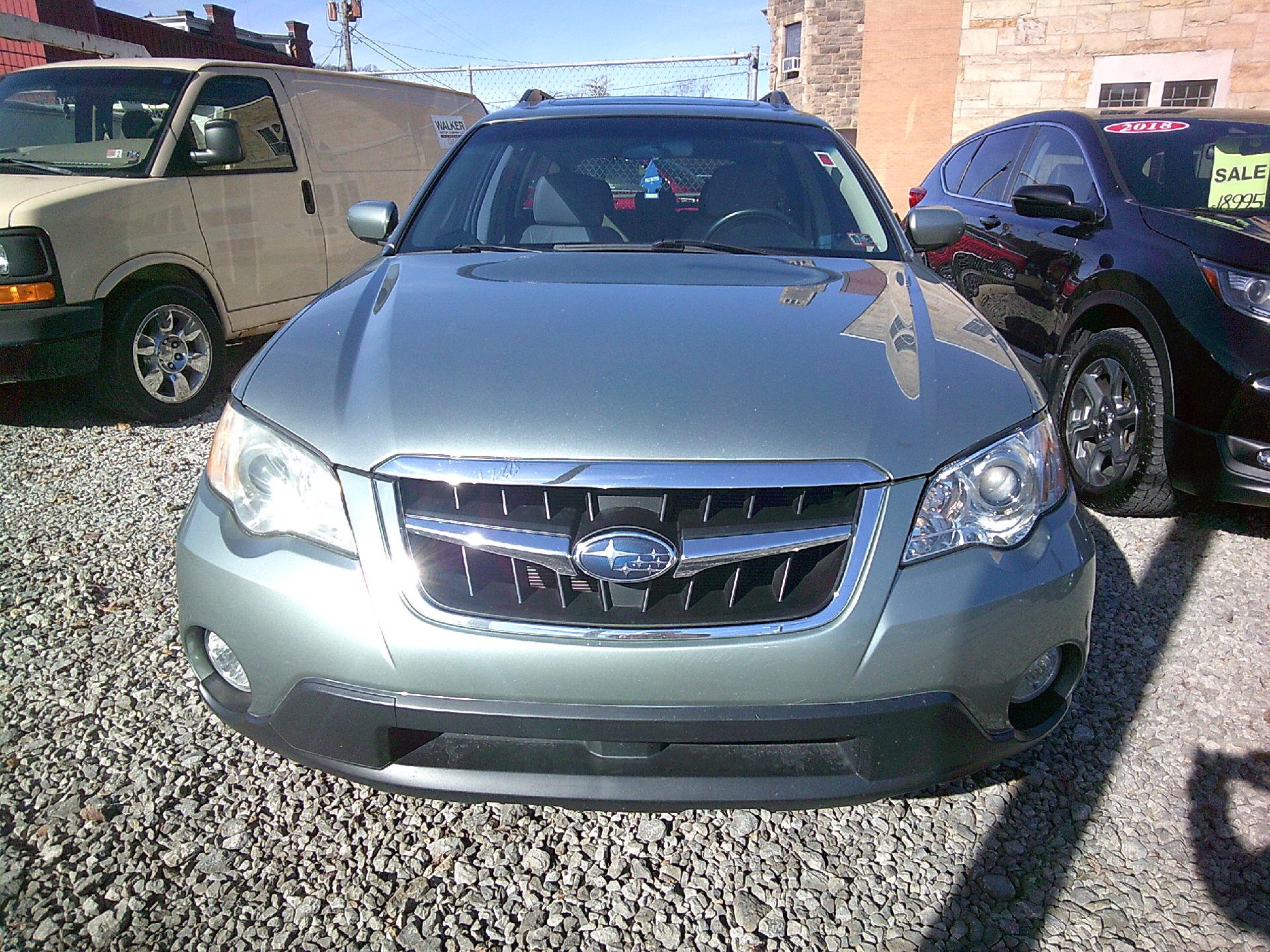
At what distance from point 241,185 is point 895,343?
15.0 ft

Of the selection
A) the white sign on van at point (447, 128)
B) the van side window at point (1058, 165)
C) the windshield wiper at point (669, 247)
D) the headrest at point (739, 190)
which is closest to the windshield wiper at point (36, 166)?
the white sign on van at point (447, 128)

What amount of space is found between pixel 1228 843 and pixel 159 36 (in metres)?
20.6

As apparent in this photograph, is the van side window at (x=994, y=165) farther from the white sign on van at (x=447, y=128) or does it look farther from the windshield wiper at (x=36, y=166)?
the windshield wiper at (x=36, y=166)

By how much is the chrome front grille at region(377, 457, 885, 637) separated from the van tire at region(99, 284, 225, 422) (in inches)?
144

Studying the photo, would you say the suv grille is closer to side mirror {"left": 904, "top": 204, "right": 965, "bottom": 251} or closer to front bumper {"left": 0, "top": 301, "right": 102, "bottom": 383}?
side mirror {"left": 904, "top": 204, "right": 965, "bottom": 251}

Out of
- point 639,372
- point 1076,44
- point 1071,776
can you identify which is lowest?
point 1071,776

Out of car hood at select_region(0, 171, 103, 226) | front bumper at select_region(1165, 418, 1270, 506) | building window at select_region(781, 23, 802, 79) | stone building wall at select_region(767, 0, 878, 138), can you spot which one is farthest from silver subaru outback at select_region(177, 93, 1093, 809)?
building window at select_region(781, 23, 802, 79)

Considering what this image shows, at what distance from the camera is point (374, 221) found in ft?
9.53

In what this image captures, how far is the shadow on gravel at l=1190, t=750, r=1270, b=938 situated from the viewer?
1.74 meters

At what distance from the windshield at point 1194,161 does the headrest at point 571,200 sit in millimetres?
2467

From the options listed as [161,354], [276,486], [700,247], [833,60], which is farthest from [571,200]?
[833,60]

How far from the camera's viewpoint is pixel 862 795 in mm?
1537

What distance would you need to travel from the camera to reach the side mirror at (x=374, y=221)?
2914mm

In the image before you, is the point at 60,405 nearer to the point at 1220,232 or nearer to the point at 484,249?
the point at 484,249
